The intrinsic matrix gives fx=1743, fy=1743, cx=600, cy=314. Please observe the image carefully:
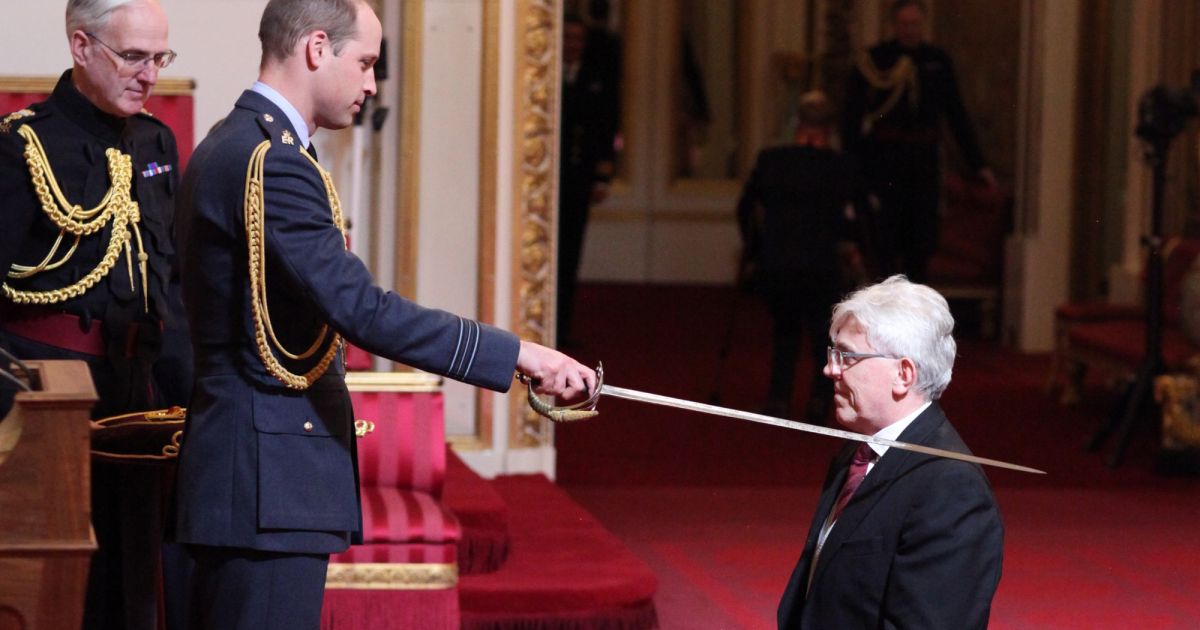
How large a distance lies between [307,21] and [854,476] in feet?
3.36

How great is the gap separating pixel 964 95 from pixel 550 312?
21.4 feet

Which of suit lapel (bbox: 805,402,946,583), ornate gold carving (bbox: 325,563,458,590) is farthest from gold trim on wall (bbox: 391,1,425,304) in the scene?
suit lapel (bbox: 805,402,946,583)

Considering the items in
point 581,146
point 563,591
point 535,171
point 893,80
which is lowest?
point 563,591

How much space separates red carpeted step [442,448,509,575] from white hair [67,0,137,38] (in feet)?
4.76

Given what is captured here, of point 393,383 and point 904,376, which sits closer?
point 904,376

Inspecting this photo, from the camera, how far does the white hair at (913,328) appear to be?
98.8 inches

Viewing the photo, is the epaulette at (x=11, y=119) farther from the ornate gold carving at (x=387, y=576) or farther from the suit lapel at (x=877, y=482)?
the suit lapel at (x=877, y=482)

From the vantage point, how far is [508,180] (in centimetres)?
549

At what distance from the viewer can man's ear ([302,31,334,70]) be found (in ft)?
7.99

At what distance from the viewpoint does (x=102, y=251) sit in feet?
10.2

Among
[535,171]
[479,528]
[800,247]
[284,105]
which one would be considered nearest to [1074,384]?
[800,247]

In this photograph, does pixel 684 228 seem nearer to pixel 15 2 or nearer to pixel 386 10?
pixel 386 10

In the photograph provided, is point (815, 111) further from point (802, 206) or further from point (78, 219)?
point (78, 219)

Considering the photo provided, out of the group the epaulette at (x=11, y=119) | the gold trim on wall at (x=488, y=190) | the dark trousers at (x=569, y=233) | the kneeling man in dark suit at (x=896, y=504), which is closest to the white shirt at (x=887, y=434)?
the kneeling man in dark suit at (x=896, y=504)
